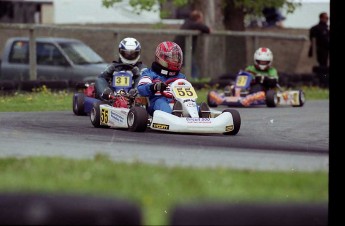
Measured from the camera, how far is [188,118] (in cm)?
760

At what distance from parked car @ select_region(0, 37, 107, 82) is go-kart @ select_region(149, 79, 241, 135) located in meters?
5.72

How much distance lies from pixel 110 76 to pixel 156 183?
6359 millimetres

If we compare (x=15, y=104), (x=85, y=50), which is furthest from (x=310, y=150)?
(x=85, y=50)

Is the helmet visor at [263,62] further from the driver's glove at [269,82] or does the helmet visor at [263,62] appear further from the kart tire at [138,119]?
the kart tire at [138,119]

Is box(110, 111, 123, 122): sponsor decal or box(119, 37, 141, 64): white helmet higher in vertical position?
box(119, 37, 141, 64): white helmet

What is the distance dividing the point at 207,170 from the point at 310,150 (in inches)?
89.3

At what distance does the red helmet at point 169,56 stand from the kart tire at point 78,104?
190cm

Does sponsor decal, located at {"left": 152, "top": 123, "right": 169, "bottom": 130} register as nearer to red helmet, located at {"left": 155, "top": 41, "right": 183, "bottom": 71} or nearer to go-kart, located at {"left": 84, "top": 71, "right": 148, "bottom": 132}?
go-kart, located at {"left": 84, "top": 71, "right": 148, "bottom": 132}

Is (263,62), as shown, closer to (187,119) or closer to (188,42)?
(188,42)

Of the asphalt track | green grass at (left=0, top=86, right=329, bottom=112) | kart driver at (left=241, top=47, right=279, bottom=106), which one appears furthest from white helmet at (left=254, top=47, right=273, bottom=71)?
the asphalt track

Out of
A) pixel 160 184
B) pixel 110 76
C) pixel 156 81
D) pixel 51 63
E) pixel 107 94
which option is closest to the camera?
pixel 160 184

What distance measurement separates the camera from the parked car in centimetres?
1390

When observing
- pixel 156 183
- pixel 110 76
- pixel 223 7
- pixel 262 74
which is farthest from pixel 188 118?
pixel 223 7

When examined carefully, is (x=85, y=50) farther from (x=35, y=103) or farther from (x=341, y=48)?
(x=341, y=48)
